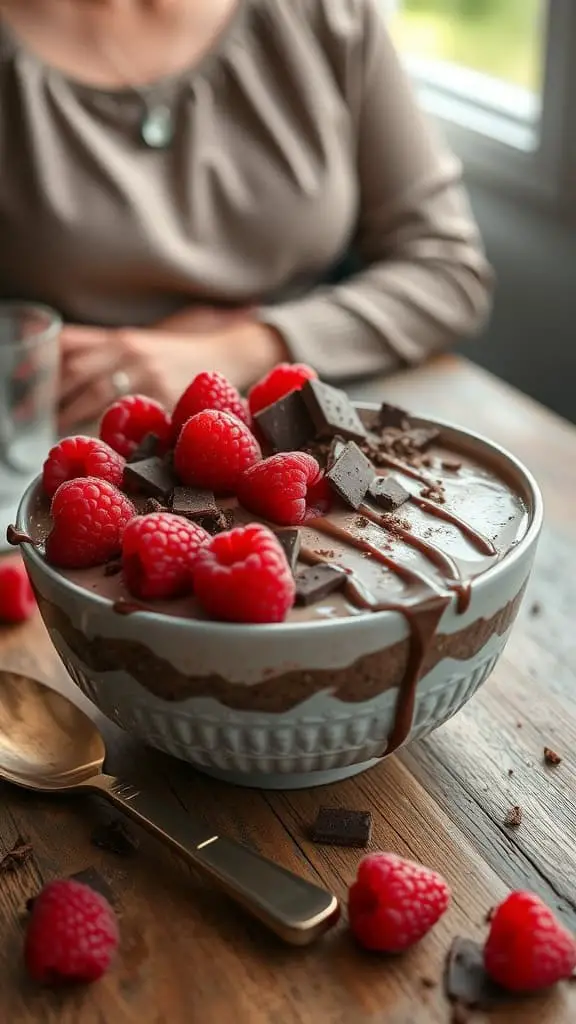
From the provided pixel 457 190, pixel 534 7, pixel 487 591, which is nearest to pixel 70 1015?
pixel 487 591

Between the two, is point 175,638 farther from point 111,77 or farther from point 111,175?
point 111,77

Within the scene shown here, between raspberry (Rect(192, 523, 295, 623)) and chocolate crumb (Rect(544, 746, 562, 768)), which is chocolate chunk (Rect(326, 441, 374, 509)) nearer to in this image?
raspberry (Rect(192, 523, 295, 623))

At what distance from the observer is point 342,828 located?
0.75 meters

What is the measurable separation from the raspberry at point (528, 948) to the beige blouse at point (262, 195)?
90cm

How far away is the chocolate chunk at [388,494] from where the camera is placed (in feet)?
2.66

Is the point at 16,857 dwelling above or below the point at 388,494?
below

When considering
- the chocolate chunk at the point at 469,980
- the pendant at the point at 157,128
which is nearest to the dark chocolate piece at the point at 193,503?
the chocolate chunk at the point at 469,980

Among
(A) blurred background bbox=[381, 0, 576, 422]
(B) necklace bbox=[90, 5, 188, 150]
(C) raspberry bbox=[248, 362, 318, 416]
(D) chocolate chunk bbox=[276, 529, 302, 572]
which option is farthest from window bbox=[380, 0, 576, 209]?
(D) chocolate chunk bbox=[276, 529, 302, 572]

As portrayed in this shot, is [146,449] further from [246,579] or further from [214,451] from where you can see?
[246,579]

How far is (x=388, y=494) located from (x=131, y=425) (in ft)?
0.72

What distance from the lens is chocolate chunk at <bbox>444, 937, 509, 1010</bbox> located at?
0.63 metres

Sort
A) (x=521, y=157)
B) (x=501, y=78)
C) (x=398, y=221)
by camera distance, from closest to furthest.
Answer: (x=398, y=221)
(x=521, y=157)
(x=501, y=78)

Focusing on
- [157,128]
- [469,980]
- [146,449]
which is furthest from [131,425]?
[157,128]

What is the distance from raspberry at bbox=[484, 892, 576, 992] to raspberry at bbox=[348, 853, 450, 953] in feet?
0.13
